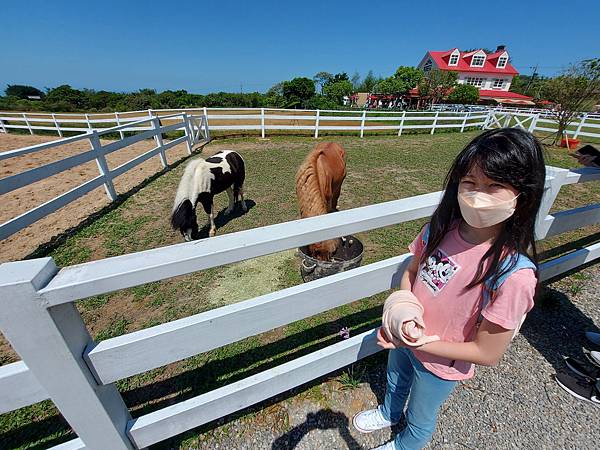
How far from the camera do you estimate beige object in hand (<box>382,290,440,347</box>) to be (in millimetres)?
921

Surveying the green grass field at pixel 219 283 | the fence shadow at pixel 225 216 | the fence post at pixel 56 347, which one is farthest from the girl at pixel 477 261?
the fence shadow at pixel 225 216

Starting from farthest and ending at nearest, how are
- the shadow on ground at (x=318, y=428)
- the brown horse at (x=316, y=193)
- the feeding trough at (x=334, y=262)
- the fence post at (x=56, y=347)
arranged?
the brown horse at (x=316, y=193)
the feeding trough at (x=334, y=262)
the shadow on ground at (x=318, y=428)
the fence post at (x=56, y=347)

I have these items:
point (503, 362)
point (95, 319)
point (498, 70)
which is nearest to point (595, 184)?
point (503, 362)

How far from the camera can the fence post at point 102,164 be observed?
4.90m

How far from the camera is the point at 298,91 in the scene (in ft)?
113

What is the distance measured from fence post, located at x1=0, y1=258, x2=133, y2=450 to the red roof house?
173ft

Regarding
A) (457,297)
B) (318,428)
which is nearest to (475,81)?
(457,297)

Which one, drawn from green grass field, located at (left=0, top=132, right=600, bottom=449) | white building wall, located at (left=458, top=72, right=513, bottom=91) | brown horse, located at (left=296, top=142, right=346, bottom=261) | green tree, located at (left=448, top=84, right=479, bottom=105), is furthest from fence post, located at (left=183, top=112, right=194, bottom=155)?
white building wall, located at (left=458, top=72, right=513, bottom=91)

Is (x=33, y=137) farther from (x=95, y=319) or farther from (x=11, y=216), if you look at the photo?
(x=95, y=319)

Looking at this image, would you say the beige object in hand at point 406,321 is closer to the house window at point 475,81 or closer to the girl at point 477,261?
the girl at point 477,261

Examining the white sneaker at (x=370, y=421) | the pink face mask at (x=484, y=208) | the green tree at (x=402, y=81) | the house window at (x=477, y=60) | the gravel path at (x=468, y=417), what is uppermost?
the house window at (x=477, y=60)

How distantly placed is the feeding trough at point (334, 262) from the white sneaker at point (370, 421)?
1.08 metres

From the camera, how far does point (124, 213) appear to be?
478cm

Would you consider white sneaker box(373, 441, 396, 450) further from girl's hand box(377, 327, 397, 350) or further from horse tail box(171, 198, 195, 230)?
horse tail box(171, 198, 195, 230)
